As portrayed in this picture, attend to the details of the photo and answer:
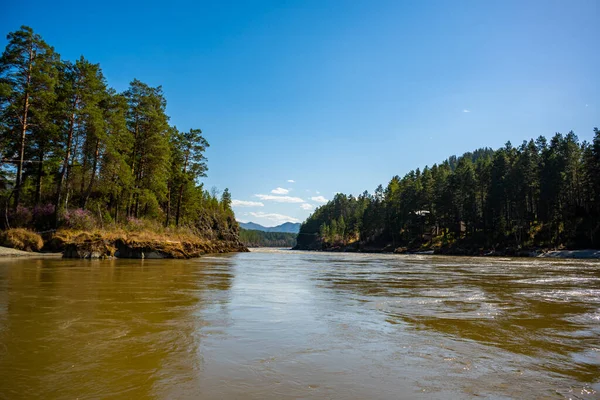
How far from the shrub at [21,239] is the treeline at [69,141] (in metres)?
Result: 1.91

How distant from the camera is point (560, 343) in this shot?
548 centimetres

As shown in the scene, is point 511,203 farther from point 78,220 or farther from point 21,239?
point 21,239

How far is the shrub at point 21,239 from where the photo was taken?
24.3 metres

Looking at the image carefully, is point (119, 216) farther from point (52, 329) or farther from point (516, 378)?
point (516, 378)

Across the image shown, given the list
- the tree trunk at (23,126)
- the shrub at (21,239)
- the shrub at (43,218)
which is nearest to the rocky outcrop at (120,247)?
the shrub at (21,239)

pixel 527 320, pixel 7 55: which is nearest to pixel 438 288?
pixel 527 320

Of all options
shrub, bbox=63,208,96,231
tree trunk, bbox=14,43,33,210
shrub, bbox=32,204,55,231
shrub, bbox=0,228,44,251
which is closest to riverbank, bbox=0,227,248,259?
shrub, bbox=0,228,44,251

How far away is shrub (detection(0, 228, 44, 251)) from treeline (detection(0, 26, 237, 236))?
1907 mm

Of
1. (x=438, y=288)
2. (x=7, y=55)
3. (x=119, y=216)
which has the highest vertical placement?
(x=7, y=55)

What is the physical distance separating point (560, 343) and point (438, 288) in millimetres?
7202

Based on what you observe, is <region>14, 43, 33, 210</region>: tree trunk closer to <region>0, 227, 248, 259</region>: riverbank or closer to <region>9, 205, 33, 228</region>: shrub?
<region>9, 205, 33, 228</region>: shrub

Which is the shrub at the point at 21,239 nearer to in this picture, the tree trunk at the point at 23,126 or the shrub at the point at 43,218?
the shrub at the point at 43,218

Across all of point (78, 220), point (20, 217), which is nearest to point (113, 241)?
point (78, 220)

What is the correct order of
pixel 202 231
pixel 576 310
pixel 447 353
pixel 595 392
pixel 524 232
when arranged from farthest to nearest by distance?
pixel 524 232
pixel 202 231
pixel 576 310
pixel 447 353
pixel 595 392
